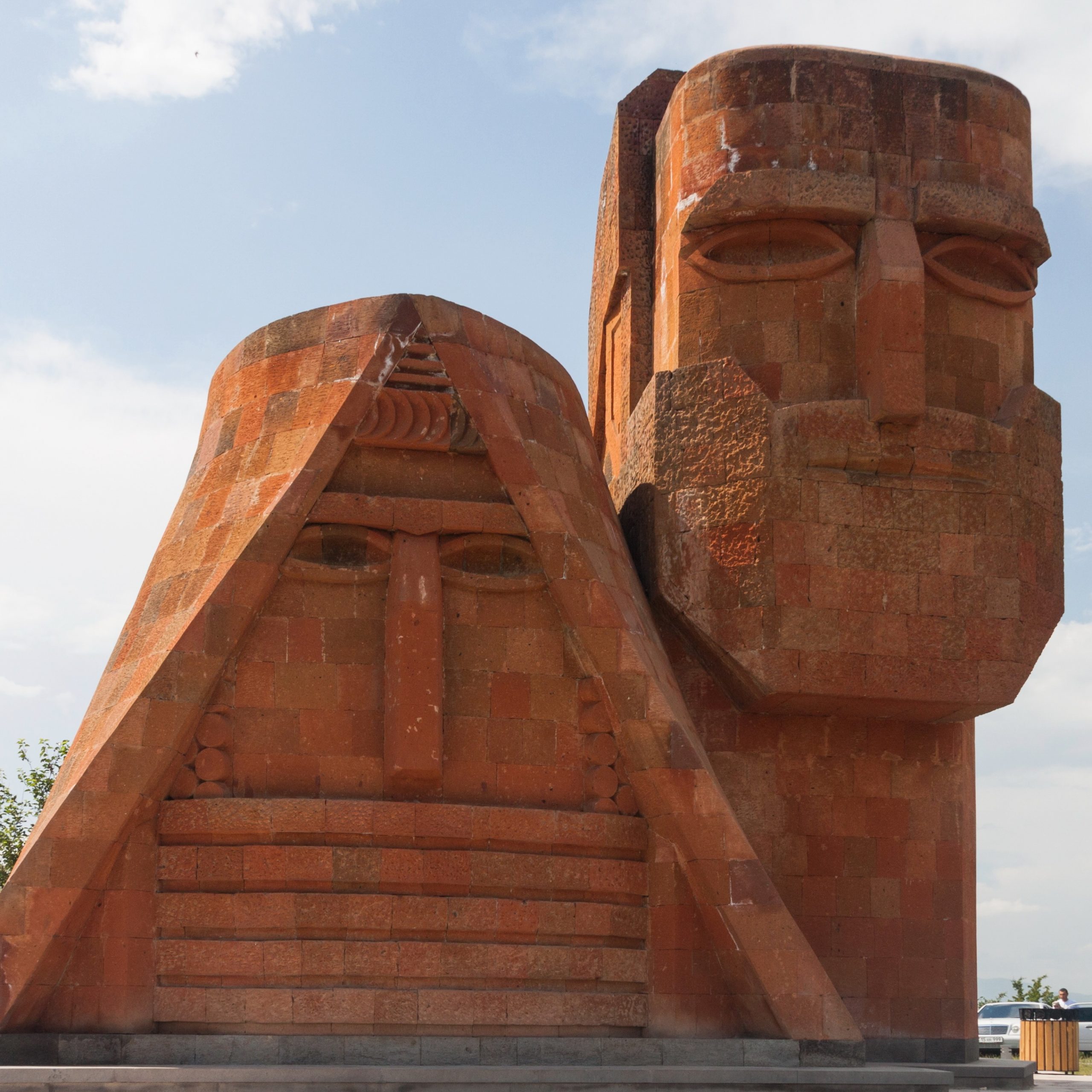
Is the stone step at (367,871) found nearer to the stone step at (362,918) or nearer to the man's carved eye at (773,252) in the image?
the stone step at (362,918)

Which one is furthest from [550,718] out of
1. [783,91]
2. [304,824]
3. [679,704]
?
[783,91]

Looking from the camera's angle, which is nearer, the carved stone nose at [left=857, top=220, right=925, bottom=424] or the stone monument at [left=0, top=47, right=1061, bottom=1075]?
the stone monument at [left=0, top=47, right=1061, bottom=1075]

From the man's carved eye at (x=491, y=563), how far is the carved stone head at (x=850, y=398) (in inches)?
59.8

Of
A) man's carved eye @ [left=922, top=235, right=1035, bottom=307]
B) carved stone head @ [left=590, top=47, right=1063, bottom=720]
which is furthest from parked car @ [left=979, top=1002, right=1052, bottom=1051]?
man's carved eye @ [left=922, top=235, right=1035, bottom=307]

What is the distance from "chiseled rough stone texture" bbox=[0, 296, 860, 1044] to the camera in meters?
11.9

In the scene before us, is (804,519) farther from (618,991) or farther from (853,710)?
(618,991)

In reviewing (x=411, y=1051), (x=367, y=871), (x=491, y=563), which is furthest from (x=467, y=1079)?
(x=491, y=563)

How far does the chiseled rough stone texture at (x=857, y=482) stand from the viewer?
45.1 ft

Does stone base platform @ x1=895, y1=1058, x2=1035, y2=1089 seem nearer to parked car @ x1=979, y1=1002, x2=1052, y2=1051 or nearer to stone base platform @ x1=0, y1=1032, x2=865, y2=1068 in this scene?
stone base platform @ x1=0, y1=1032, x2=865, y2=1068

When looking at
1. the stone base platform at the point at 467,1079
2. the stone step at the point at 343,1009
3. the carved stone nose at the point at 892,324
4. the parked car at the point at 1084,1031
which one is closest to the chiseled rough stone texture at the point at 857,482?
the carved stone nose at the point at 892,324

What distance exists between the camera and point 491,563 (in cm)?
1322

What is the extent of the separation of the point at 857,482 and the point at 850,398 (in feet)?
2.53

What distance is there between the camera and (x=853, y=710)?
14.0 meters

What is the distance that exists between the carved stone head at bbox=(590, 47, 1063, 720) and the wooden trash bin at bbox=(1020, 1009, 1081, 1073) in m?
6.63
